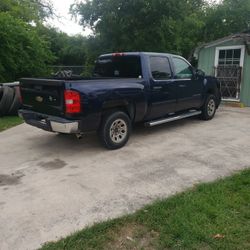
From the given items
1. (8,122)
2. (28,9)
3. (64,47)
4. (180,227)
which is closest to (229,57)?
(8,122)

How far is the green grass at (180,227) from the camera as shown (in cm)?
295

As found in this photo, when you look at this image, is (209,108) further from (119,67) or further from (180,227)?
(180,227)

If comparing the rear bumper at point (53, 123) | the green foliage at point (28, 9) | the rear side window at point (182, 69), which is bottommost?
the rear bumper at point (53, 123)

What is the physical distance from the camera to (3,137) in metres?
7.20

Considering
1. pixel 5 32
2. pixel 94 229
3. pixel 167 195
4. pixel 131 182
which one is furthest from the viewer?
pixel 5 32

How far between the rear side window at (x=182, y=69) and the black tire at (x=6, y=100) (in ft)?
16.6

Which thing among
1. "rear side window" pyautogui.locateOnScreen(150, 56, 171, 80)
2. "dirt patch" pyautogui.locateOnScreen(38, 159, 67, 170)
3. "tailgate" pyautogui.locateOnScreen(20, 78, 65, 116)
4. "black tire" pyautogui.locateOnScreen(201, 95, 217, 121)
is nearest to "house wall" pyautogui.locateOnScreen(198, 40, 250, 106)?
"black tire" pyautogui.locateOnScreen(201, 95, 217, 121)

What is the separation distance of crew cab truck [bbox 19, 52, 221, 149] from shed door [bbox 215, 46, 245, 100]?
4118mm

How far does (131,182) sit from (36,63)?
31.6 feet

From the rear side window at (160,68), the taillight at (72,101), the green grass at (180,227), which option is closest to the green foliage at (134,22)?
the rear side window at (160,68)

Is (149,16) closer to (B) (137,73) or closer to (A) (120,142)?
(B) (137,73)

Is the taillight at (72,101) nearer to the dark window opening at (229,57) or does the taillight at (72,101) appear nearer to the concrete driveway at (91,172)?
the concrete driveway at (91,172)

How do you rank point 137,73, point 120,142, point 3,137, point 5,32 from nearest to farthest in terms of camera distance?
point 120,142
point 137,73
point 3,137
point 5,32

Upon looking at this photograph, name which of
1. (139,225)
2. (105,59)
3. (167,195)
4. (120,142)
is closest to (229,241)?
(139,225)
